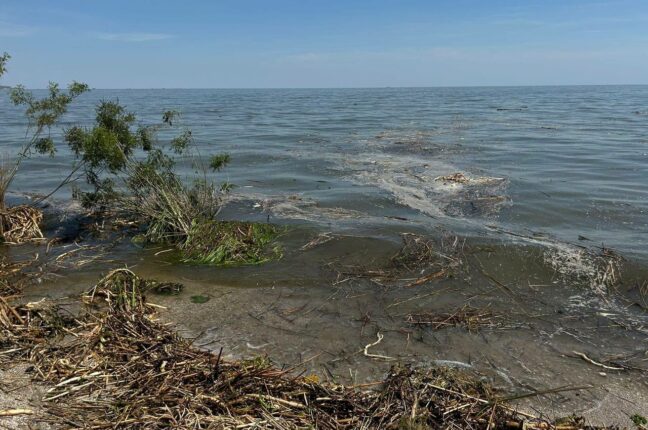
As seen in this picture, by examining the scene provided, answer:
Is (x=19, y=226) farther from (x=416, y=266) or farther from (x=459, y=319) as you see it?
(x=459, y=319)

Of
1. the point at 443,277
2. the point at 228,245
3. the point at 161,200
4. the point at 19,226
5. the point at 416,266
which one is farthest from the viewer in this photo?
the point at 19,226

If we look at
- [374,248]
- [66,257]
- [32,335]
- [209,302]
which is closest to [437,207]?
[374,248]

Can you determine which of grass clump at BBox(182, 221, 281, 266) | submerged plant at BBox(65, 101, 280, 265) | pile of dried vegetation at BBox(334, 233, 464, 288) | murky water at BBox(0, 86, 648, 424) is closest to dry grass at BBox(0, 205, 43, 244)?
submerged plant at BBox(65, 101, 280, 265)

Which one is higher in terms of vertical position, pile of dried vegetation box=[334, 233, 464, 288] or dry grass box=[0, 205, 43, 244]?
dry grass box=[0, 205, 43, 244]

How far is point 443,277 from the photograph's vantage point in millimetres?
8391

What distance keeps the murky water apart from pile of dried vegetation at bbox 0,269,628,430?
30.3 inches

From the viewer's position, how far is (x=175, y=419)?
4.15m

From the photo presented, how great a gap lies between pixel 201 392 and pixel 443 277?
196 inches

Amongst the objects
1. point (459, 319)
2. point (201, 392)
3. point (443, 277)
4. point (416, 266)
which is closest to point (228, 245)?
point (416, 266)

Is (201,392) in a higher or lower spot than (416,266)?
higher

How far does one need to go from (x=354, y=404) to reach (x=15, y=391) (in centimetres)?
307

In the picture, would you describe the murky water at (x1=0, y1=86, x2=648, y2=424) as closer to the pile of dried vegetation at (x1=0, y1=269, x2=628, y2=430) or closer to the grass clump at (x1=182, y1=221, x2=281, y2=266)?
the grass clump at (x1=182, y1=221, x2=281, y2=266)

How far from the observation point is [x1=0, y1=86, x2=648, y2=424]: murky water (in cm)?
596

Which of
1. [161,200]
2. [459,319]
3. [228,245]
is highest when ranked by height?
[161,200]
